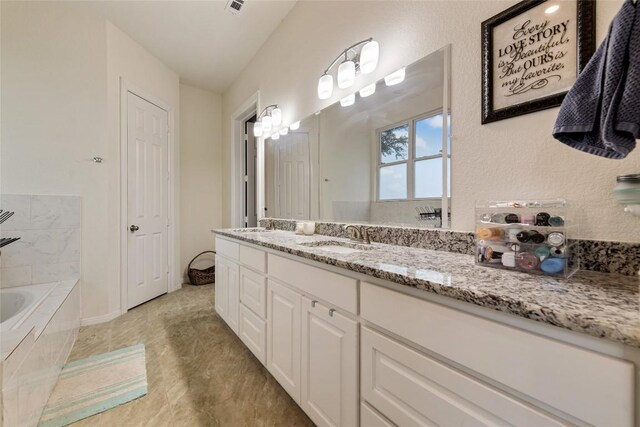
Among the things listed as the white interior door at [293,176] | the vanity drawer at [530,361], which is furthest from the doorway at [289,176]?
the vanity drawer at [530,361]

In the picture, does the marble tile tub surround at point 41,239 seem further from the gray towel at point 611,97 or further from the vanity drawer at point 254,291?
the gray towel at point 611,97

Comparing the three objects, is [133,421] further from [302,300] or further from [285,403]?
[302,300]

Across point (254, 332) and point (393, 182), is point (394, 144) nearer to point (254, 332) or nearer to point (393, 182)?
point (393, 182)

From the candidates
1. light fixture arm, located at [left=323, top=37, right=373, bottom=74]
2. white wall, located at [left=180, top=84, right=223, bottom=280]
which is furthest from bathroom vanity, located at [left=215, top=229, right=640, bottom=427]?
white wall, located at [left=180, top=84, right=223, bottom=280]

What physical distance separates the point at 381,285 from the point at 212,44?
10.6 feet

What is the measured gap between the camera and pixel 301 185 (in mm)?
2332

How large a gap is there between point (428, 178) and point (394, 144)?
295 mm

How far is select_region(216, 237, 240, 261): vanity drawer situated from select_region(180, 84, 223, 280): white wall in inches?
71.0

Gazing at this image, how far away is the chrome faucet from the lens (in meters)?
1.57

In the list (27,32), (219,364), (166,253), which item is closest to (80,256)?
(166,253)

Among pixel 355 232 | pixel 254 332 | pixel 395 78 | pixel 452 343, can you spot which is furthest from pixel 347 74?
pixel 254 332

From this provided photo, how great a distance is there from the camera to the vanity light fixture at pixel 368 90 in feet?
5.29

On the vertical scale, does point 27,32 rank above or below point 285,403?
above

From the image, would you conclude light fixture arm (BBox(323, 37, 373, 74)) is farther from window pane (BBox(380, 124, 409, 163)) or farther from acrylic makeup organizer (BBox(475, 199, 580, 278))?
acrylic makeup organizer (BBox(475, 199, 580, 278))
